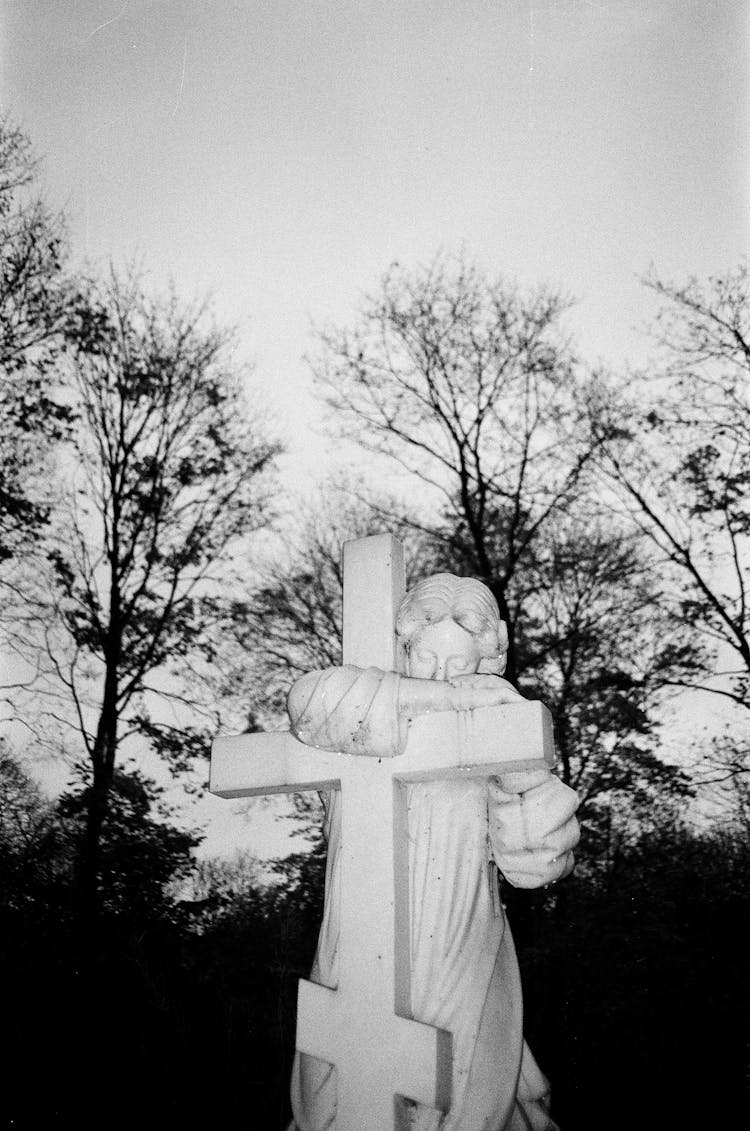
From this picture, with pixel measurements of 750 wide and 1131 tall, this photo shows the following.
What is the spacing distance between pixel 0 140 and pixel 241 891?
9.44 metres

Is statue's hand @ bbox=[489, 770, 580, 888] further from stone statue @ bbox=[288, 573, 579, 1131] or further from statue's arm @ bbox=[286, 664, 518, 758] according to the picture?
statue's arm @ bbox=[286, 664, 518, 758]

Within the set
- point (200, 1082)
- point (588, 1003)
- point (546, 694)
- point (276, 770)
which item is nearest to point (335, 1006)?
point (276, 770)

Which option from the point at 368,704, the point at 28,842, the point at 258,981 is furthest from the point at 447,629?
the point at 28,842

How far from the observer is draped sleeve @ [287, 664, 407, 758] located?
5.68ft

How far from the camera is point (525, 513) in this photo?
1056 centimetres

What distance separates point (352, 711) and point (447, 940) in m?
0.54

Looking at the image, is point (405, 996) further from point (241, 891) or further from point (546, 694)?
point (546, 694)

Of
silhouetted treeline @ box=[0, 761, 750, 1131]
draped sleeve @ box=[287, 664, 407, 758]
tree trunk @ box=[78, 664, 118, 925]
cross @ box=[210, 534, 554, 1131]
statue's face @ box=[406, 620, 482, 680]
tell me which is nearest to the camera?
cross @ box=[210, 534, 554, 1131]

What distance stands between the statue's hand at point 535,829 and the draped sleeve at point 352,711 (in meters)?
0.29

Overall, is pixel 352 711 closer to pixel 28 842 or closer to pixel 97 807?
pixel 97 807

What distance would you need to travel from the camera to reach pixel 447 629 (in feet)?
6.61

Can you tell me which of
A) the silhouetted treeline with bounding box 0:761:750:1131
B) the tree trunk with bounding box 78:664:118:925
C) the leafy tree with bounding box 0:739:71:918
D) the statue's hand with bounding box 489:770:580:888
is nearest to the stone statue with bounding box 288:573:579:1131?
the statue's hand with bounding box 489:770:580:888

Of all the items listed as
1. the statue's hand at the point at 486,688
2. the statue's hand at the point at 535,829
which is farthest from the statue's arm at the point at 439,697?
the statue's hand at the point at 535,829

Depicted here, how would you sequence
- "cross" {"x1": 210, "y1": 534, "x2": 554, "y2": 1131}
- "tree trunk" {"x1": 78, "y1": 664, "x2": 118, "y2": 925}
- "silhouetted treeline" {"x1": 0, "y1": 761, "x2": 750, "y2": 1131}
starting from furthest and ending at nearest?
"tree trunk" {"x1": 78, "y1": 664, "x2": 118, "y2": 925}
"silhouetted treeline" {"x1": 0, "y1": 761, "x2": 750, "y2": 1131}
"cross" {"x1": 210, "y1": 534, "x2": 554, "y2": 1131}
